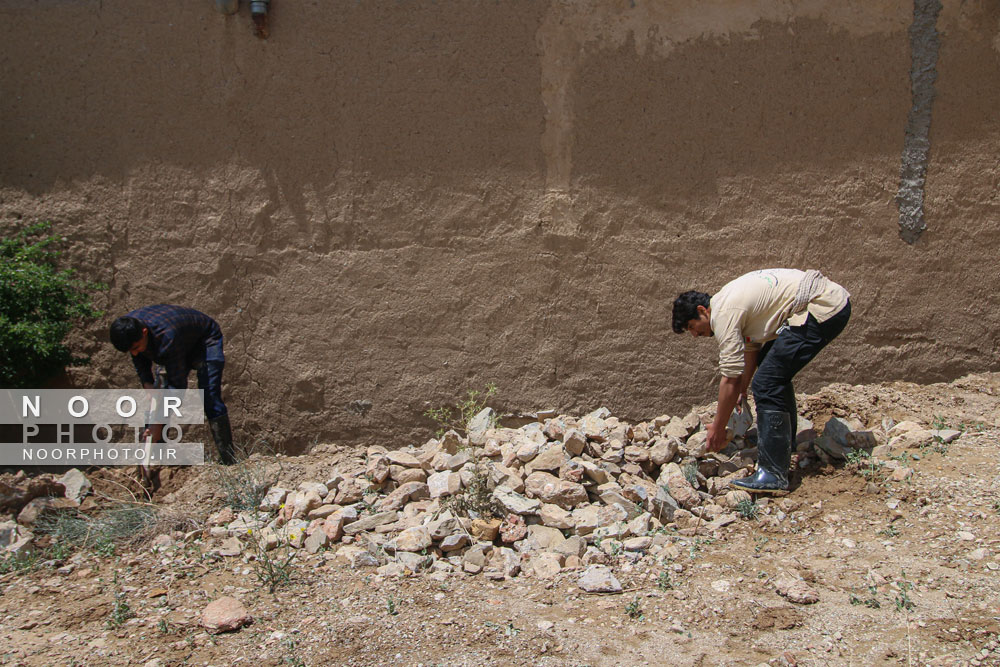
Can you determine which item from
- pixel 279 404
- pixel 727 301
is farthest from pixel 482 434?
pixel 727 301

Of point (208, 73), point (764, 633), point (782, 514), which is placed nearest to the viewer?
point (764, 633)

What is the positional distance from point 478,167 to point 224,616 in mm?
2524

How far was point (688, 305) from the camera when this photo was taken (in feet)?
12.1

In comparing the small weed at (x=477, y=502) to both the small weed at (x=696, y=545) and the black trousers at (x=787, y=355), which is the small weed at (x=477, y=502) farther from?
the black trousers at (x=787, y=355)

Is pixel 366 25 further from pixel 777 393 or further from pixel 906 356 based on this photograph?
pixel 906 356

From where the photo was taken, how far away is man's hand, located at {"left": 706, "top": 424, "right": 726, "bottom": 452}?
147 inches

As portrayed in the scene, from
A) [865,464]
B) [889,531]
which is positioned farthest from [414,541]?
[865,464]

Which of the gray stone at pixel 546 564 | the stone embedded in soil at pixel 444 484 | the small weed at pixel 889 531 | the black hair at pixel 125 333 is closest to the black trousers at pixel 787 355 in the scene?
the small weed at pixel 889 531

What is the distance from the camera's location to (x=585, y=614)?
3.02 metres

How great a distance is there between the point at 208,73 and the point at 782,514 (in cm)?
363

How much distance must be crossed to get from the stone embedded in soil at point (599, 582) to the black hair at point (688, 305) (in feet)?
3.92

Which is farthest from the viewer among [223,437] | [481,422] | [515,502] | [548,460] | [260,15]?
[481,422]

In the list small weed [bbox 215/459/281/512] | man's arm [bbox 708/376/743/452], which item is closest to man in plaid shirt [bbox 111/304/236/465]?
small weed [bbox 215/459/281/512]

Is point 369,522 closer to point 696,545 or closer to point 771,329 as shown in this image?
point 696,545
